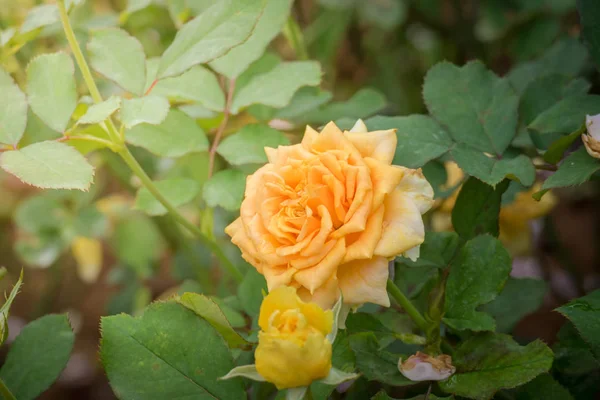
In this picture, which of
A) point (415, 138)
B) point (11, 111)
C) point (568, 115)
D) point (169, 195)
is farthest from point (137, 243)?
point (568, 115)

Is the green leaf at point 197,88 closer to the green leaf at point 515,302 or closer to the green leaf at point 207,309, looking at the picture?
the green leaf at point 207,309

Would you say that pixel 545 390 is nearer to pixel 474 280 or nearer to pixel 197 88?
pixel 474 280

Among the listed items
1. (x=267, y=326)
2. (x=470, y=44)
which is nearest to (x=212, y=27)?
(x=267, y=326)

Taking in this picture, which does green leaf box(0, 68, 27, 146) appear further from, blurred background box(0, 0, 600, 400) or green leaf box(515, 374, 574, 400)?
green leaf box(515, 374, 574, 400)

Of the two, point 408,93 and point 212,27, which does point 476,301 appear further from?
point 408,93

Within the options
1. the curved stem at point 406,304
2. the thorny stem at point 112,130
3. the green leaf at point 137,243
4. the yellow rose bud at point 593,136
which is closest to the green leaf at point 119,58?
the thorny stem at point 112,130

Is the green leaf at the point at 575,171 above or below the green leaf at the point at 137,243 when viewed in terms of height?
above

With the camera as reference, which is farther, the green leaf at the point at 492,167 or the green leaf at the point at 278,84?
the green leaf at the point at 278,84
